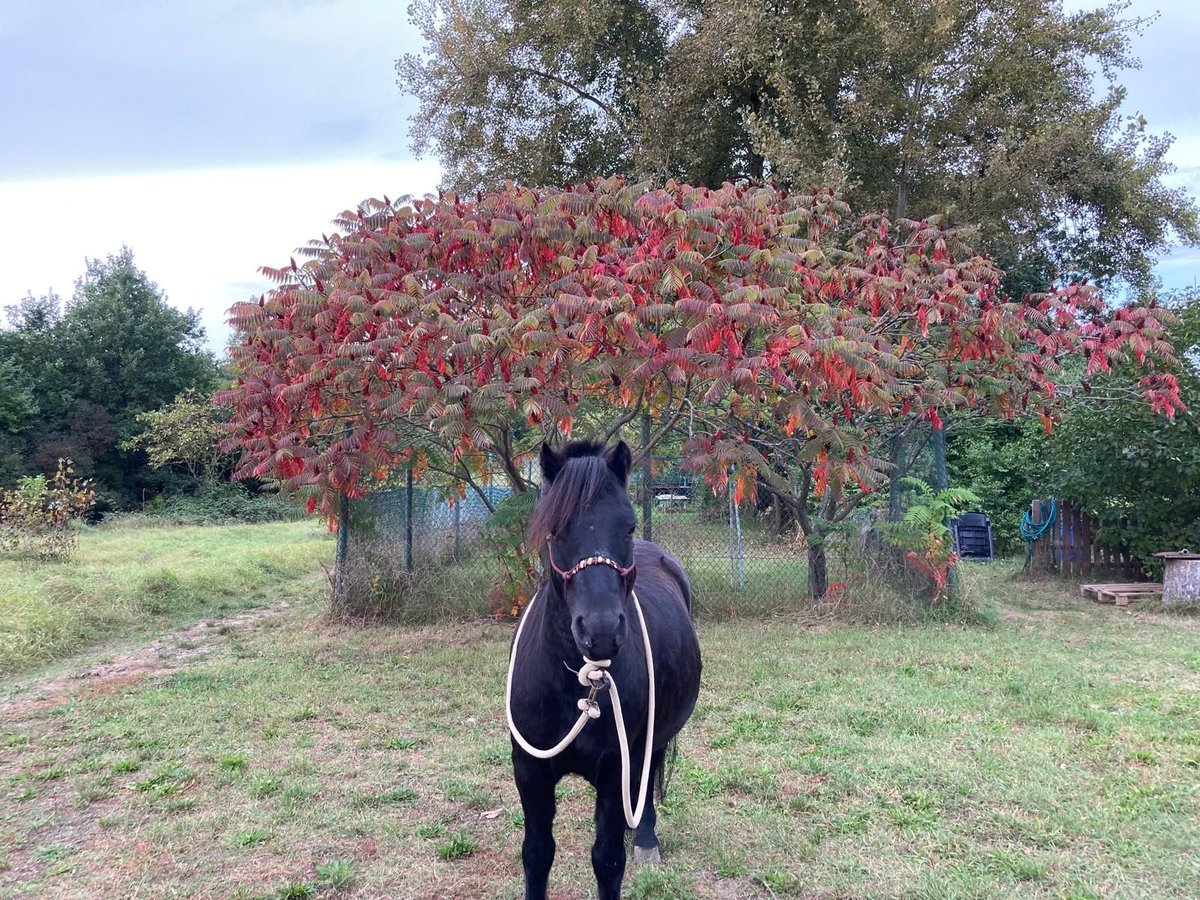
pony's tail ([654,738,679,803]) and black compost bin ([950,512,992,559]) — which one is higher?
black compost bin ([950,512,992,559])

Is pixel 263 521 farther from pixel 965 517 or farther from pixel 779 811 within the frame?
pixel 779 811

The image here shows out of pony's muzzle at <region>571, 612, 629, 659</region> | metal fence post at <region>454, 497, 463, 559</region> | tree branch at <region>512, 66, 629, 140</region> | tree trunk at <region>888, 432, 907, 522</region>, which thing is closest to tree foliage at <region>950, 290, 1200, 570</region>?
tree trunk at <region>888, 432, 907, 522</region>

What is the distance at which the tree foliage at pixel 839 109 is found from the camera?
1370cm

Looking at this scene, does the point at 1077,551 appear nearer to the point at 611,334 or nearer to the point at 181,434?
the point at 611,334

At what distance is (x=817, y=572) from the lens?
9422mm

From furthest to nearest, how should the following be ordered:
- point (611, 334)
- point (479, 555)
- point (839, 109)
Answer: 1. point (839, 109)
2. point (479, 555)
3. point (611, 334)

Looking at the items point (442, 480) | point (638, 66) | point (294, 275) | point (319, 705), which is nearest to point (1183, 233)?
point (638, 66)

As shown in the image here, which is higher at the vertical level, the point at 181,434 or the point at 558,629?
the point at 181,434

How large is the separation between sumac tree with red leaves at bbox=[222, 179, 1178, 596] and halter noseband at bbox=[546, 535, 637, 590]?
9.72ft

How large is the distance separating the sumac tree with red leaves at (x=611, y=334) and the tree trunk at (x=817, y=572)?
172 cm

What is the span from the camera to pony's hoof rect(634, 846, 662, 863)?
11.8ft

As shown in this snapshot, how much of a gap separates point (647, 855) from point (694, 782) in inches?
33.9

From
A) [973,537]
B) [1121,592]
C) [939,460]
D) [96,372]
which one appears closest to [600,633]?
[939,460]

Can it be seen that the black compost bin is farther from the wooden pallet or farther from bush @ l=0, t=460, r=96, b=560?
bush @ l=0, t=460, r=96, b=560
